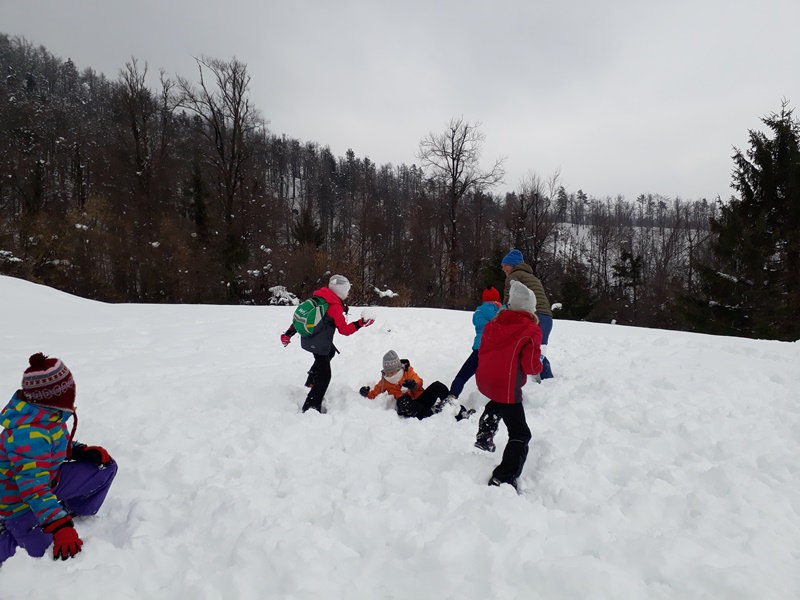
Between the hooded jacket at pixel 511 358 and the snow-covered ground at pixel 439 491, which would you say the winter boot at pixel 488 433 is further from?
the hooded jacket at pixel 511 358

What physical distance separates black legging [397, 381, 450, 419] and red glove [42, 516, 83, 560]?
2959 mm

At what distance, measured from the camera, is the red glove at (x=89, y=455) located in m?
2.80

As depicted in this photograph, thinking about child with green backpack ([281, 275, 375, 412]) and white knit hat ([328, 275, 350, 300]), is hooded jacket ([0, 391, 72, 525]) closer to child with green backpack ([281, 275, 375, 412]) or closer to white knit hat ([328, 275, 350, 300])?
child with green backpack ([281, 275, 375, 412])

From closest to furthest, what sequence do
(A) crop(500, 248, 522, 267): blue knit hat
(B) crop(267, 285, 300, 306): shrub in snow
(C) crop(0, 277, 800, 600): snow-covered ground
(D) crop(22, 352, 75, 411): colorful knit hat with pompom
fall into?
1. (C) crop(0, 277, 800, 600): snow-covered ground
2. (D) crop(22, 352, 75, 411): colorful knit hat with pompom
3. (A) crop(500, 248, 522, 267): blue knit hat
4. (B) crop(267, 285, 300, 306): shrub in snow

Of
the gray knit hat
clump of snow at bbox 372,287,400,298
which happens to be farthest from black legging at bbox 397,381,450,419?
clump of snow at bbox 372,287,400,298

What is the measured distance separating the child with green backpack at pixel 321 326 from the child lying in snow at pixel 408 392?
70 centimetres

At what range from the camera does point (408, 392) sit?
497cm

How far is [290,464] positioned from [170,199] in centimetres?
2925

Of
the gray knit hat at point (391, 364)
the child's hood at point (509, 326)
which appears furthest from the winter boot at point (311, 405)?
the child's hood at point (509, 326)

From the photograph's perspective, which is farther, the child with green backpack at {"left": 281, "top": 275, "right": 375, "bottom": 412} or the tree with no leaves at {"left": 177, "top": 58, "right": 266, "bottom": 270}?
the tree with no leaves at {"left": 177, "top": 58, "right": 266, "bottom": 270}

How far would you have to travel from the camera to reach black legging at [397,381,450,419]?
4605mm

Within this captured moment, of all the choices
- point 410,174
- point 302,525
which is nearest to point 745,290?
point 302,525

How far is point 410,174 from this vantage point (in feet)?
271

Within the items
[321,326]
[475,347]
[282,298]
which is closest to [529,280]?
[475,347]
